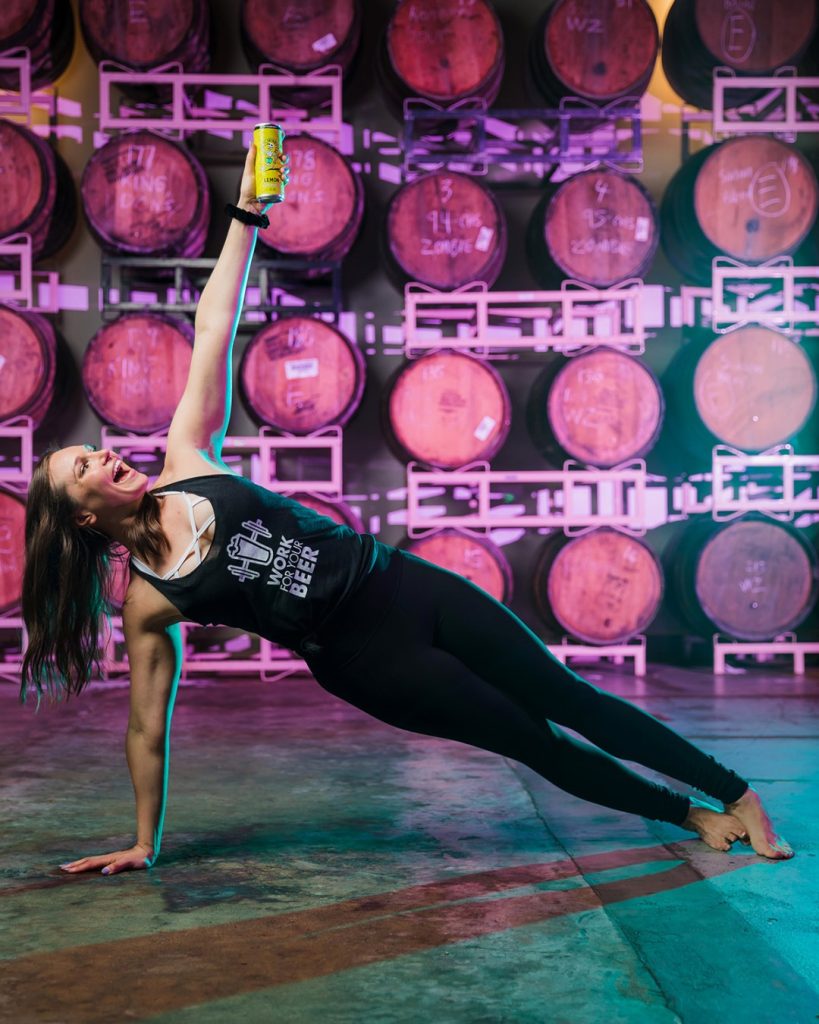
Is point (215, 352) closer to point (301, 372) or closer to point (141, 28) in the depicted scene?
point (301, 372)

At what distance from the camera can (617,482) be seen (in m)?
5.98

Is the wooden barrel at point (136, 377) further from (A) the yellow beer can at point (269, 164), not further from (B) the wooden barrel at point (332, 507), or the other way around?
(A) the yellow beer can at point (269, 164)

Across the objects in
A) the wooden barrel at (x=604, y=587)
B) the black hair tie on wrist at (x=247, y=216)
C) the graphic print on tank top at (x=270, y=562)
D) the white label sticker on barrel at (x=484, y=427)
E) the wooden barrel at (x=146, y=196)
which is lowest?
the wooden barrel at (x=604, y=587)

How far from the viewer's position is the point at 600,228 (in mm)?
5500

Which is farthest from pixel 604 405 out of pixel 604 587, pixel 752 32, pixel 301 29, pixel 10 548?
pixel 10 548

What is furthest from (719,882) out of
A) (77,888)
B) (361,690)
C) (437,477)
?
(437,477)

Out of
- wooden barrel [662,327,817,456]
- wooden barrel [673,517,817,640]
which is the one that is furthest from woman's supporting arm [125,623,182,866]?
wooden barrel [662,327,817,456]

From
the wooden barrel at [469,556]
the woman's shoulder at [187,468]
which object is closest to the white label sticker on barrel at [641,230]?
the wooden barrel at [469,556]

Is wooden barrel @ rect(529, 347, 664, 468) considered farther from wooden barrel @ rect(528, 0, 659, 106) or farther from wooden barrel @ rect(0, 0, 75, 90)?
wooden barrel @ rect(0, 0, 75, 90)

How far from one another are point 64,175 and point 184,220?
3.15 ft

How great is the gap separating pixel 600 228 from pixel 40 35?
3.09 meters

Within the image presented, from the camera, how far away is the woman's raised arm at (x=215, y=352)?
249 cm

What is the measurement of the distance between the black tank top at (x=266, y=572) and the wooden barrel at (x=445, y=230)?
335cm

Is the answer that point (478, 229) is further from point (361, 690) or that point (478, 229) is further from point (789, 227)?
point (361, 690)
